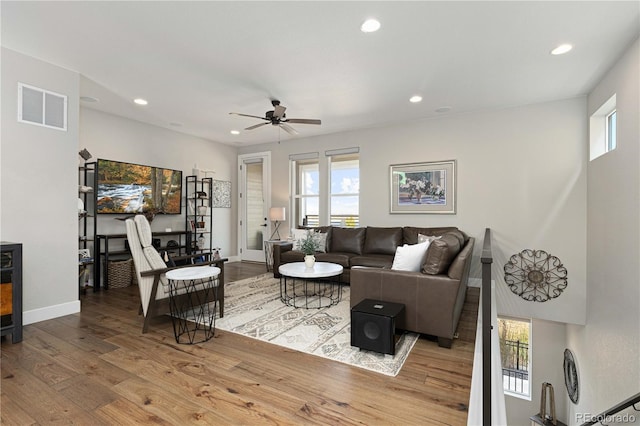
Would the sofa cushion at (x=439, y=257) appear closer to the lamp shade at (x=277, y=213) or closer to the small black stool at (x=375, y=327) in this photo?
the small black stool at (x=375, y=327)

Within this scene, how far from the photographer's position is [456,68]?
3.35 metres

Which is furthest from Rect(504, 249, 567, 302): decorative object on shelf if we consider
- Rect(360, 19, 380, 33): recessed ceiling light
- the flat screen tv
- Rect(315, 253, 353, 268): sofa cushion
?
the flat screen tv

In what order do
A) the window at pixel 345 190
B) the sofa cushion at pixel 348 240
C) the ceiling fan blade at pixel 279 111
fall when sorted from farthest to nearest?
the window at pixel 345 190 → the sofa cushion at pixel 348 240 → the ceiling fan blade at pixel 279 111

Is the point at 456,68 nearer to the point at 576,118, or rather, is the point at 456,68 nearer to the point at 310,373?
the point at 576,118

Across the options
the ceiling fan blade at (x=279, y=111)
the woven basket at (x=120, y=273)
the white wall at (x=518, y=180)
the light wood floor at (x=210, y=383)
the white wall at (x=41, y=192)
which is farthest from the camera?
the woven basket at (x=120, y=273)

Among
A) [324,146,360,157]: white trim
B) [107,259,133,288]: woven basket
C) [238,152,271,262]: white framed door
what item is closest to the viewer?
[107,259,133,288]: woven basket

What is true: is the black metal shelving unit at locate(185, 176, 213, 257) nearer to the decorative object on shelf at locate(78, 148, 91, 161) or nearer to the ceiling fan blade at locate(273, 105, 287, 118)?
the decorative object on shelf at locate(78, 148, 91, 161)

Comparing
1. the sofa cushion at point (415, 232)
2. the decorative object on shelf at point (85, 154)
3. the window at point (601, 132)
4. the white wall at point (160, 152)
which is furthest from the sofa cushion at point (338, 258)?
the decorative object on shelf at point (85, 154)

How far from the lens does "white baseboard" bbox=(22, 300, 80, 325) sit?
3.13 meters

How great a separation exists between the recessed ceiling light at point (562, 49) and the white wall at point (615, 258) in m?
0.50

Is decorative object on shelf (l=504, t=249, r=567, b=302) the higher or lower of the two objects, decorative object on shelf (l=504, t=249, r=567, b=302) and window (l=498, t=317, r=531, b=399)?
the higher

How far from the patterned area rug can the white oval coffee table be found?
132mm

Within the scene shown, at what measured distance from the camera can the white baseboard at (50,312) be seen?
3133 mm

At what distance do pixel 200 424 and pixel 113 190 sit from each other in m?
4.49
